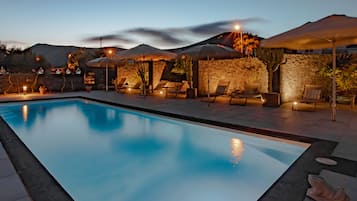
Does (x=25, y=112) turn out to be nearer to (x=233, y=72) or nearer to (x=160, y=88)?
(x=160, y=88)

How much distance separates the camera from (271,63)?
8656mm

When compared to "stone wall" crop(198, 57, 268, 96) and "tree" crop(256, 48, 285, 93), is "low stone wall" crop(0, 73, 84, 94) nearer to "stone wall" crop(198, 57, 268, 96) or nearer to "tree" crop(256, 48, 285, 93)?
"stone wall" crop(198, 57, 268, 96)

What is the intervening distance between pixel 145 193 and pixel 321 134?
3.51 metres

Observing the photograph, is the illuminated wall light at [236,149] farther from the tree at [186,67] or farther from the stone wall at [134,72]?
the stone wall at [134,72]

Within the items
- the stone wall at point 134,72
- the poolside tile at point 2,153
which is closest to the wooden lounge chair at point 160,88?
the stone wall at point 134,72

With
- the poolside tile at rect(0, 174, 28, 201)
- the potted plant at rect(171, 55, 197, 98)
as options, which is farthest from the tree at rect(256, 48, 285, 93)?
the poolside tile at rect(0, 174, 28, 201)

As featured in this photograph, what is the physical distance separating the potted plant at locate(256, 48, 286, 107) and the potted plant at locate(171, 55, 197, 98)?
3166 millimetres

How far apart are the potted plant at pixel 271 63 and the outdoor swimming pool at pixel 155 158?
311 cm

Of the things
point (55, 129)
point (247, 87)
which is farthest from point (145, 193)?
point (247, 87)

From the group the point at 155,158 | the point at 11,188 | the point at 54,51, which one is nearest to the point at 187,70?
the point at 155,158

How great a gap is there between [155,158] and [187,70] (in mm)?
7704

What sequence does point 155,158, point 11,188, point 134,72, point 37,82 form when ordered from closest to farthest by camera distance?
point 11,188 < point 155,158 < point 37,82 < point 134,72

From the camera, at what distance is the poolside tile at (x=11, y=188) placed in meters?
2.59

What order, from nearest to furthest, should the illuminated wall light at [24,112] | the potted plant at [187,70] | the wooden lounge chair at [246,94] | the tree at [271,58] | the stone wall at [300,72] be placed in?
1. the illuminated wall light at [24,112]
2. the tree at [271,58]
3. the wooden lounge chair at [246,94]
4. the stone wall at [300,72]
5. the potted plant at [187,70]
